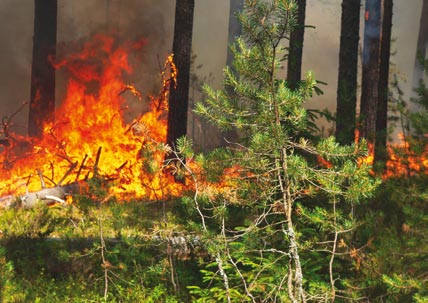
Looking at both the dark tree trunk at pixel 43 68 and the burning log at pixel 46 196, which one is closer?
the burning log at pixel 46 196

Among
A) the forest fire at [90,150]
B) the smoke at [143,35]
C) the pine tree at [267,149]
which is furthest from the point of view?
the smoke at [143,35]

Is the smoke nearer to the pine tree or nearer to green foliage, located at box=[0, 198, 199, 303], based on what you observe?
green foliage, located at box=[0, 198, 199, 303]

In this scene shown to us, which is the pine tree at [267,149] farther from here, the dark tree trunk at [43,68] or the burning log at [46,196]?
the dark tree trunk at [43,68]

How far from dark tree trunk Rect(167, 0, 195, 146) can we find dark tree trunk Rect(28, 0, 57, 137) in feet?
14.0

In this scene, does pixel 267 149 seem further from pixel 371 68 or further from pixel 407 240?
pixel 371 68

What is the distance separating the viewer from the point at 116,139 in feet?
46.0

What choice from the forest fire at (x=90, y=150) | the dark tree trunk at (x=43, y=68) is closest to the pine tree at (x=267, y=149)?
the forest fire at (x=90, y=150)

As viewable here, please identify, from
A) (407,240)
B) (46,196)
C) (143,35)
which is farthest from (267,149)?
(143,35)

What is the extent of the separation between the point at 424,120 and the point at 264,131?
1.77 m

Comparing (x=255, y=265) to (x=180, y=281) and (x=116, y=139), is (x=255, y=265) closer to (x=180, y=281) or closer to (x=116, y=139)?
(x=180, y=281)

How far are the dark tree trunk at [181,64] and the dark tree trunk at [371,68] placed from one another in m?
4.00

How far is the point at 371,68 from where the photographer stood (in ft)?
48.5

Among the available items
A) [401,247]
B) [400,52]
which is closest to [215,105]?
[401,247]

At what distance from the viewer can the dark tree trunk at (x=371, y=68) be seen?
14352 millimetres
